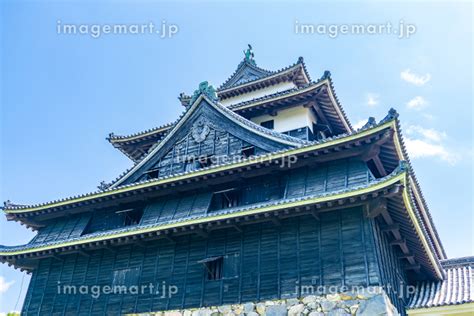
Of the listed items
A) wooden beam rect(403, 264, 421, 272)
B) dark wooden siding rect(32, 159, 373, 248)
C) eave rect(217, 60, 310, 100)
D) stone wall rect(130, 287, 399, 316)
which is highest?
eave rect(217, 60, 310, 100)

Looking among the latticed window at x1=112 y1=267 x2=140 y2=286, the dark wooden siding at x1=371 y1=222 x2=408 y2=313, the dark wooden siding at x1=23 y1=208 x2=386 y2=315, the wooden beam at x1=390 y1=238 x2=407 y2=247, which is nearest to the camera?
the dark wooden siding at x1=23 y1=208 x2=386 y2=315

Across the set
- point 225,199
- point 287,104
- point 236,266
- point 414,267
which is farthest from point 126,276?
point 414,267

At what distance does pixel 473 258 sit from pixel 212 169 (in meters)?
11.1

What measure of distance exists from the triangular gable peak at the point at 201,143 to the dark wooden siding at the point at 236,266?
3.72 m

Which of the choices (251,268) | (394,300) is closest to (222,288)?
(251,268)

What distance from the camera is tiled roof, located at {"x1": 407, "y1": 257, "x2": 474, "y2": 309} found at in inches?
586

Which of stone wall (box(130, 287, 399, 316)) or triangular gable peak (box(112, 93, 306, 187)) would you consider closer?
stone wall (box(130, 287, 399, 316))

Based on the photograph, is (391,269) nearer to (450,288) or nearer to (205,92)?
(450,288)

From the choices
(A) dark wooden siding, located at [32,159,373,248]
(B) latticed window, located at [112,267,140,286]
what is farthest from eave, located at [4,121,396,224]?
(B) latticed window, located at [112,267,140,286]

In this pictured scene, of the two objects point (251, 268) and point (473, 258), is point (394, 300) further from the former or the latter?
point (473, 258)

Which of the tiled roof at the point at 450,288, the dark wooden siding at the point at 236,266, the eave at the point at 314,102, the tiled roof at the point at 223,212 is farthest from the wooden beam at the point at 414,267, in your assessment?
the eave at the point at 314,102

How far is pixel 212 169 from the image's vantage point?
16203 mm

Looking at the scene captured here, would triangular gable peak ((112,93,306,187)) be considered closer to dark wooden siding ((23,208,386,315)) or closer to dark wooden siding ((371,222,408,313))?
dark wooden siding ((23,208,386,315))

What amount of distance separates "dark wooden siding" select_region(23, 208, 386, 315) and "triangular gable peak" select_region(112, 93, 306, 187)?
372 cm
